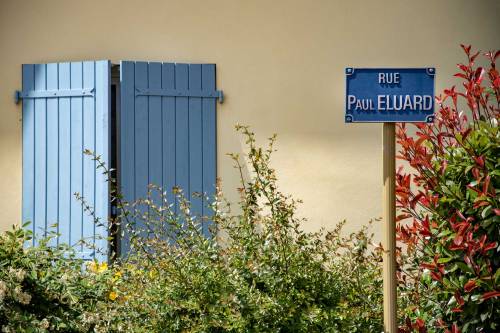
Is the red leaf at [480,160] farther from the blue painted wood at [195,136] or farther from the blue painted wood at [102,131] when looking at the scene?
the blue painted wood at [102,131]

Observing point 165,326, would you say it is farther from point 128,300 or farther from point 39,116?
point 39,116

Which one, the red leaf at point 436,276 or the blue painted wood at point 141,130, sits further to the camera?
the blue painted wood at point 141,130

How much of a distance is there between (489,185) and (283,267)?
3.25ft

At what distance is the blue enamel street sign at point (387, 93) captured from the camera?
430 centimetres

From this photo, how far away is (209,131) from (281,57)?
0.75 metres

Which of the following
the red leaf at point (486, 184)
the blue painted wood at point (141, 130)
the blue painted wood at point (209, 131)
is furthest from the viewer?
the blue painted wood at point (209, 131)

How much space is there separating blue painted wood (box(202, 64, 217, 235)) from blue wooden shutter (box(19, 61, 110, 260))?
0.68 metres

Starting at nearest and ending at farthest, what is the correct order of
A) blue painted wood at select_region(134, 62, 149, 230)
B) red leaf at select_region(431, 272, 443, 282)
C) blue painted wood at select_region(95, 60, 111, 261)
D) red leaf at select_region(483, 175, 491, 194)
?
red leaf at select_region(483, 175, 491, 194)
red leaf at select_region(431, 272, 443, 282)
blue painted wood at select_region(95, 60, 111, 261)
blue painted wood at select_region(134, 62, 149, 230)

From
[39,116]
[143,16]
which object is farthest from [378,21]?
[39,116]

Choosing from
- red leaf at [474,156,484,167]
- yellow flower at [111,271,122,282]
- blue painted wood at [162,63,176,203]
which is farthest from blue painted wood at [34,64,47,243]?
red leaf at [474,156,484,167]

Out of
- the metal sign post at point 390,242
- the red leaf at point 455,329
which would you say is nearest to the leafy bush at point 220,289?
the metal sign post at point 390,242

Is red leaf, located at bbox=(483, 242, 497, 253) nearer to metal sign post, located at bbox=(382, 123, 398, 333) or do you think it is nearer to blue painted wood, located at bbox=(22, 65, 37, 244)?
metal sign post, located at bbox=(382, 123, 398, 333)

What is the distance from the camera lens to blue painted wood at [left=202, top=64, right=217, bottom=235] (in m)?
7.12

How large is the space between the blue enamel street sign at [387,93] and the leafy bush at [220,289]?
59cm
